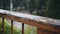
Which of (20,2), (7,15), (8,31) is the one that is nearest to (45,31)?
(7,15)

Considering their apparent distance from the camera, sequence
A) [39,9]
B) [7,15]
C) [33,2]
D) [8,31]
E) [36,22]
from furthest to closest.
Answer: [33,2] → [39,9] → [8,31] → [7,15] → [36,22]

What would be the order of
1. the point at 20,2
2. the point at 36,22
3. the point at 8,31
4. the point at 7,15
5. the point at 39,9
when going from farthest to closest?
the point at 20,2 < the point at 39,9 < the point at 8,31 < the point at 7,15 < the point at 36,22

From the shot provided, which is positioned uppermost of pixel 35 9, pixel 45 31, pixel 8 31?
pixel 45 31

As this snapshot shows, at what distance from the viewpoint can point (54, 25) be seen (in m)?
0.71

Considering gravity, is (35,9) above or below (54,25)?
below

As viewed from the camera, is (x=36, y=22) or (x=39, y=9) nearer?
(x=36, y=22)

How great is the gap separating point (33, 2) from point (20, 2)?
3.86 ft

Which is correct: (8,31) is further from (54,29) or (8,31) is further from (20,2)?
(20,2)

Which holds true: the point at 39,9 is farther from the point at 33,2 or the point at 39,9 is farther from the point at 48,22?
the point at 48,22

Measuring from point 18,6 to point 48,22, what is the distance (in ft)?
33.7

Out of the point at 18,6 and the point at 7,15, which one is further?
the point at 18,6

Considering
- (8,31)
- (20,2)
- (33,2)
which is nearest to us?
(8,31)

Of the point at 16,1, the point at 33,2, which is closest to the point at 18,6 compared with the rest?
the point at 16,1

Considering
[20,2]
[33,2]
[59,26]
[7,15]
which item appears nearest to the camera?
[59,26]
